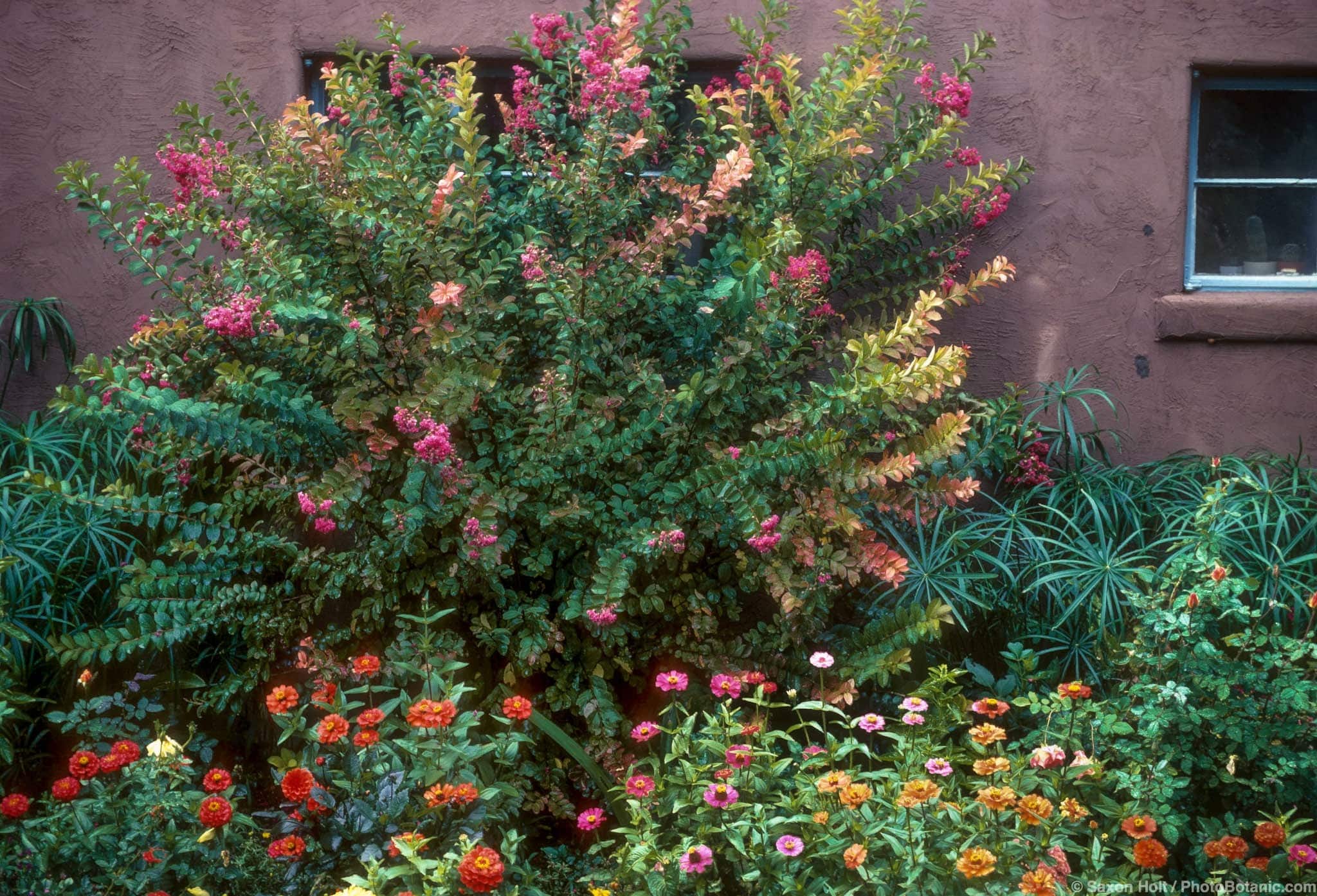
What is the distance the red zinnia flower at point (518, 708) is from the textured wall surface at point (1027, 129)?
255 centimetres

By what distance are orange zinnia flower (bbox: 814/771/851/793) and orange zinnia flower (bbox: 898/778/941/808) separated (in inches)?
5.1

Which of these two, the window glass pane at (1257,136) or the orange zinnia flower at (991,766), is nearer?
the orange zinnia flower at (991,766)

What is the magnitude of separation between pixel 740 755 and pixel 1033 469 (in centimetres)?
214

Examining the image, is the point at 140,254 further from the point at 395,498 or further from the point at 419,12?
the point at 419,12

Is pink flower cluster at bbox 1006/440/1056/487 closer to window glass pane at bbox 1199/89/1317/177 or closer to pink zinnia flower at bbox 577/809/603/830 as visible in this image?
window glass pane at bbox 1199/89/1317/177

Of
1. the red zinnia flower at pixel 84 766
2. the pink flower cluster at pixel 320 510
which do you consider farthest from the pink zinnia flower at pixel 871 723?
the red zinnia flower at pixel 84 766

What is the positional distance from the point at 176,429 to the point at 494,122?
211 centimetres

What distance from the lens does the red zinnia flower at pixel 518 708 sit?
8.68 ft

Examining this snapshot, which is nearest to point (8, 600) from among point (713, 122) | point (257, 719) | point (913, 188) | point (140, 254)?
point (257, 719)

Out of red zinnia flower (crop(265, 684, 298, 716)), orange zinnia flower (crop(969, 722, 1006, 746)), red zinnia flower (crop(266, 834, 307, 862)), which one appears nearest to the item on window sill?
orange zinnia flower (crop(969, 722, 1006, 746))

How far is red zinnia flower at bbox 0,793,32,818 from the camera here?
2.42 m

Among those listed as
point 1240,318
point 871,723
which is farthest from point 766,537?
point 1240,318

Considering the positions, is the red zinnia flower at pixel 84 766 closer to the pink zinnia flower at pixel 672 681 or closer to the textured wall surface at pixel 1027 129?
the pink zinnia flower at pixel 672 681

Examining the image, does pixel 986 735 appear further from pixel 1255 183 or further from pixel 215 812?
pixel 1255 183
